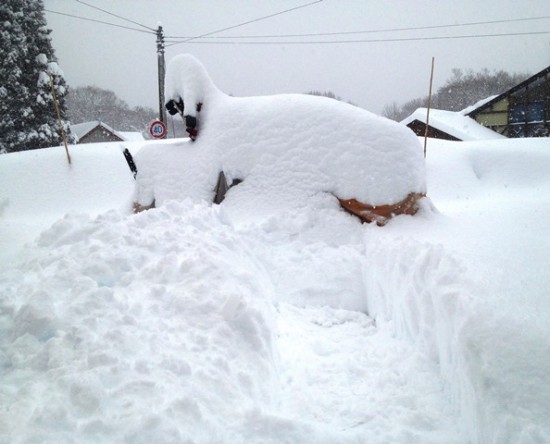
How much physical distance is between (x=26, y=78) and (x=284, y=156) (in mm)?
18518

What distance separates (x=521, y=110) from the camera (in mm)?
19547

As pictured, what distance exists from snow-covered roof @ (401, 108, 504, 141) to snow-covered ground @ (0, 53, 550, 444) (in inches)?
642

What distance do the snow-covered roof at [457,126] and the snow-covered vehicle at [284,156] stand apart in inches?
617

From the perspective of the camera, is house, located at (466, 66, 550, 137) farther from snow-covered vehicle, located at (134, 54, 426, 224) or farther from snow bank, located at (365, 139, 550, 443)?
snow bank, located at (365, 139, 550, 443)

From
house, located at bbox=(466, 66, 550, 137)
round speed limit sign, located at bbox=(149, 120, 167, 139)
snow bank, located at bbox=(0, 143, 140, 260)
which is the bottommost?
snow bank, located at bbox=(0, 143, 140, 260)

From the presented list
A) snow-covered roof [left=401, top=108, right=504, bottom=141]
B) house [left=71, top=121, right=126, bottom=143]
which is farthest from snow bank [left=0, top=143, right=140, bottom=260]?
house [left=71, top=121, right=126, bottom=143]

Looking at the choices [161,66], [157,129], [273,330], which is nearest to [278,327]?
[273,330]

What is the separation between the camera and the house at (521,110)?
60.6 feet

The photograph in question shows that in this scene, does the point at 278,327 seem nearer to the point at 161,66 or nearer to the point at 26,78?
the point at 161,66

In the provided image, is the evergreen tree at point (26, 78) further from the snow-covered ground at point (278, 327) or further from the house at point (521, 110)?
the house at point (521, 110)

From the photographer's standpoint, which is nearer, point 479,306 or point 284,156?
point 479,306

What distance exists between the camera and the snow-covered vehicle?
4.14 metres

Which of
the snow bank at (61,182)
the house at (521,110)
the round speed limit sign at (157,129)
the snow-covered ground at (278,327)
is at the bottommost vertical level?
the snow bank at (61,182)

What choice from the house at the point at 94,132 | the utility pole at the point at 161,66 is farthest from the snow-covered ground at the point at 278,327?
the house at the point at 94,132
